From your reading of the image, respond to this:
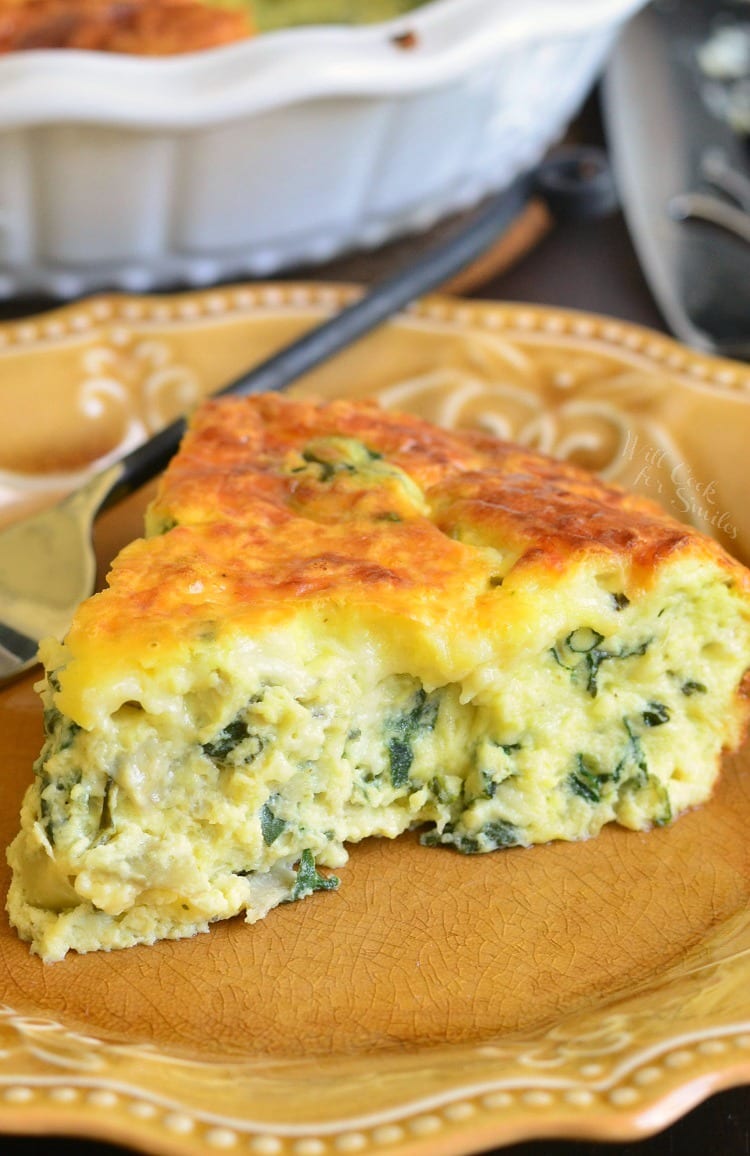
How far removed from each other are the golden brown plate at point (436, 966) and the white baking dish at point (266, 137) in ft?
1.53

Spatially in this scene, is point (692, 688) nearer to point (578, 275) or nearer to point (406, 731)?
point (406, 731)

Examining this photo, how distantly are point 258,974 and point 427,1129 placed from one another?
53 centimetres

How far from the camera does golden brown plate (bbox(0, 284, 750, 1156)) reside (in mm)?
1707

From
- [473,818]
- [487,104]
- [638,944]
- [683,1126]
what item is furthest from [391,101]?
[683,1126]

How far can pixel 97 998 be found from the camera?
208 cm

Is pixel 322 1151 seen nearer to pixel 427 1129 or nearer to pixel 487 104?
pixel 427 1129

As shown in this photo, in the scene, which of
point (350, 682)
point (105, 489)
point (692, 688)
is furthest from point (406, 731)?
point (105, 489)

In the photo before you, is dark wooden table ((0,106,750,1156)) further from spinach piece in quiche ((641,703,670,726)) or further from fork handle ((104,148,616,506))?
spinach piece in quiche ((641,703,670,726))

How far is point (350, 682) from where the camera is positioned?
2.23 m

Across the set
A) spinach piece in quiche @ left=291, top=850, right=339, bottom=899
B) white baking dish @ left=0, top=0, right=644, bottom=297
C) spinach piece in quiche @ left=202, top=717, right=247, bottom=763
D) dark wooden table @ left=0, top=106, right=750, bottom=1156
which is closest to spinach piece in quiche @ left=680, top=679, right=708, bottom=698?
spinach piece in quiche @ left=291, top=850, right=339, bottom=899

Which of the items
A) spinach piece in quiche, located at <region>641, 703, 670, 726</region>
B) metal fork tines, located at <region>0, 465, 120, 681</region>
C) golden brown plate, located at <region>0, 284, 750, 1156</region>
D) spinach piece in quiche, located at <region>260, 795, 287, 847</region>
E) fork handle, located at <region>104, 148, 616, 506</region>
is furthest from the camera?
fork handle, located at <region>104, 148, 616, 506</region>

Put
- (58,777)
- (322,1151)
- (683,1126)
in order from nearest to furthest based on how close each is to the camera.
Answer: (322,1151) < (683,1126) < (58,777)

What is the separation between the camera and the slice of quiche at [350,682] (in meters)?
2.12

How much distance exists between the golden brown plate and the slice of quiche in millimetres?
79
